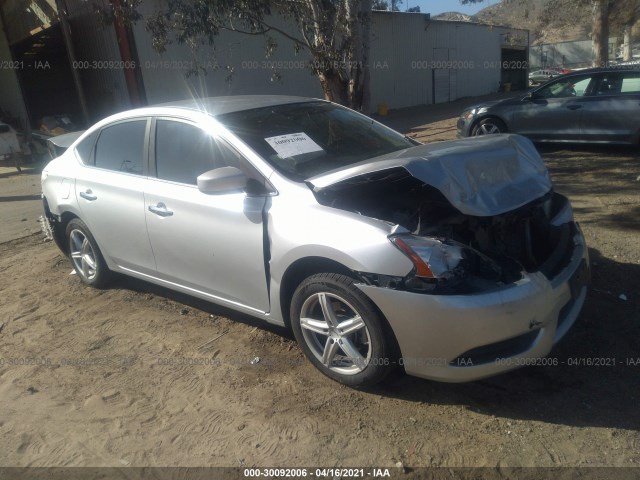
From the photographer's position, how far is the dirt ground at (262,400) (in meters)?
2.91

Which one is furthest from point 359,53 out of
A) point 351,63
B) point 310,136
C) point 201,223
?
point 201,223

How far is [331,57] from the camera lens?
7684 mm

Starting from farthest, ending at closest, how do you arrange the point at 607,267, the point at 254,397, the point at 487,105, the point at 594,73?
the point at 487,105, the point at 594,73, the point at 607,267, the point at 254,397

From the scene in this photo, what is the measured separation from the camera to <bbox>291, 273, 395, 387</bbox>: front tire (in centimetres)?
313

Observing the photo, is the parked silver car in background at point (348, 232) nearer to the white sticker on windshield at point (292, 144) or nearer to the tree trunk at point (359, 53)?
Answer: the white sticker on windshield at point (292, 144)

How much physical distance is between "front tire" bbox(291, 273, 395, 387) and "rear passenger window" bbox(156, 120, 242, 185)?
1052 millimetres

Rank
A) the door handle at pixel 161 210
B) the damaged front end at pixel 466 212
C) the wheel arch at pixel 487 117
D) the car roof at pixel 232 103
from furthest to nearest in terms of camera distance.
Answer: the wheel arch at pixel 487 117 → the car roof at pixel 232 103 → the door handle at pixel 161 210 → the damaged front end at pixel 466 212

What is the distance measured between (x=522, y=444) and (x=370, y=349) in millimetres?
910

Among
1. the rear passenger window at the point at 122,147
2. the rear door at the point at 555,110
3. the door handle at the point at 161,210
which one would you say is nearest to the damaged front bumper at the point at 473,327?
the door handle at the point at 161,210

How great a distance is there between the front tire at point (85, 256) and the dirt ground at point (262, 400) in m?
0.32

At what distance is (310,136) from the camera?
4168 millimetres

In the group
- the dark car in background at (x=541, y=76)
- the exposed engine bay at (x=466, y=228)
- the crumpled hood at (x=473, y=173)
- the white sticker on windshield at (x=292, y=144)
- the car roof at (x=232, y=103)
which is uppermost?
the car roof at (x=232, y=103)

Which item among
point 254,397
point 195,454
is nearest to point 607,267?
point 254,397

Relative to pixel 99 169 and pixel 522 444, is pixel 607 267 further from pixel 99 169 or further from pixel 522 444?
pixel 99 169
